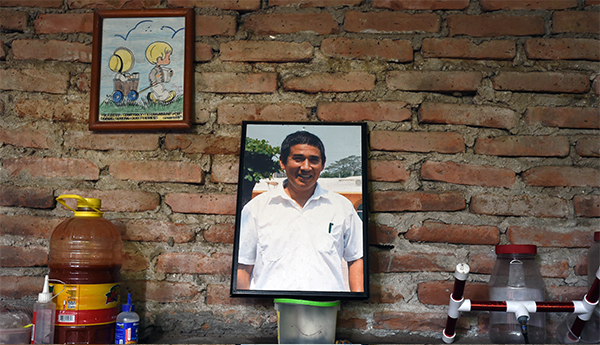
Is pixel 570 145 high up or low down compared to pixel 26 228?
up

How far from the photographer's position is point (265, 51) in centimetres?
148

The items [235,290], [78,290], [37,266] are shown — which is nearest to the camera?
[78,290]

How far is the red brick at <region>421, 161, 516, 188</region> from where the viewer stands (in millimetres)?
1413

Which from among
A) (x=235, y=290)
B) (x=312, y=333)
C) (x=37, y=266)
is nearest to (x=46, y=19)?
(x=37, y=266)

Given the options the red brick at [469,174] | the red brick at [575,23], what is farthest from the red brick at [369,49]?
the red brick at [575,23]

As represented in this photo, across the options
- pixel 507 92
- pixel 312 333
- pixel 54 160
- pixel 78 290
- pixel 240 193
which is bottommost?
pixel 312 333

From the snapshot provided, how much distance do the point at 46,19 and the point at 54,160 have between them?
0.47 meters

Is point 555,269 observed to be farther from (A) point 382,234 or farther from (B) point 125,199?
(B) point 125,199

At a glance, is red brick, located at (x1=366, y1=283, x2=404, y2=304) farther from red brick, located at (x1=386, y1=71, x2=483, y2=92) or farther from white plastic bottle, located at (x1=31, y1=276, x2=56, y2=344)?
white plastic bottle, located at (x1=31, y1=276, x2=56, y2=344)

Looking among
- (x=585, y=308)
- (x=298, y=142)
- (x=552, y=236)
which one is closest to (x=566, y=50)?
(x=552, y=236)

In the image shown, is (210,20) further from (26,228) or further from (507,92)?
(507,92)

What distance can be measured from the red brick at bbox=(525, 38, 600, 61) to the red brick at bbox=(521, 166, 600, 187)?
1.17 feet

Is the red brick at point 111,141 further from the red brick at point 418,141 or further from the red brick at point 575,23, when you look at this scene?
the red brick at point 575,23

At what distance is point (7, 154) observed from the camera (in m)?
1.46
